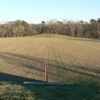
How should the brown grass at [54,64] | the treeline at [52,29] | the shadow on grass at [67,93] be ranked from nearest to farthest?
the shadow on grass at [67,93] → the brown grass at [54,64] → the treeline at [52,29]

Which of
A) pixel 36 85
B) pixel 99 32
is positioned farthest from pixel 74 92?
pixel 99 32

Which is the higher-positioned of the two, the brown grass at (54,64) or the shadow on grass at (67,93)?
the shadow on grass at (67,93)

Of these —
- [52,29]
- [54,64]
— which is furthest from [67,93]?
[52,29]

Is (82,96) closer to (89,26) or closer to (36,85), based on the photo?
(36,85)

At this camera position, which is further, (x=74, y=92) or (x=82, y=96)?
(x=74, y=92)

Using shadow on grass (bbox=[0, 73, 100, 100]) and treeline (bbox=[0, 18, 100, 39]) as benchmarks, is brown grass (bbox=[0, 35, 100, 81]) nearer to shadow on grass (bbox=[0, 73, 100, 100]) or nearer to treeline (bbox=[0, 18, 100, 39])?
shadow on grass (bbox=[0, 73, 100, 100])

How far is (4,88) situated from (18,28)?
123435 millimetres

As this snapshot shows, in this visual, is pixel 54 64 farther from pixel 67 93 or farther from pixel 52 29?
pixel 52 29

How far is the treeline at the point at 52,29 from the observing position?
126m

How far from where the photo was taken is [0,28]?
128375 mm

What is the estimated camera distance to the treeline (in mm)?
126438

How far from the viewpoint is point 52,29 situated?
5428 inches

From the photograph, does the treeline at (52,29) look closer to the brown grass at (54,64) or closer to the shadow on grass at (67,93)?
the brown grass at (54,64)

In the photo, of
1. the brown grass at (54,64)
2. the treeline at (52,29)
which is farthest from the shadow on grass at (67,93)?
the treeline at (52,29)
